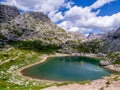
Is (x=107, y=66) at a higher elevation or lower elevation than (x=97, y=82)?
lower

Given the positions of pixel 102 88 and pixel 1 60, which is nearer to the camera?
pixel 102 88

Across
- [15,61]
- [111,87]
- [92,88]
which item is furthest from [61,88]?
[15,61]

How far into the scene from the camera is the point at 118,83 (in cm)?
3175

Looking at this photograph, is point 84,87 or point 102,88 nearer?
point 102,88

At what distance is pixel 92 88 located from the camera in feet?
102

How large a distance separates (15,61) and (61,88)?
161 m

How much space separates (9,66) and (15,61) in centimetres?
1796

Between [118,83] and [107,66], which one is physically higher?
[118,83]

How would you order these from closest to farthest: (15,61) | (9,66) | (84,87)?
1. (84,87)
2. (9,66)
3. (15,61)

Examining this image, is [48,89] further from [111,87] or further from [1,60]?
[1,60]

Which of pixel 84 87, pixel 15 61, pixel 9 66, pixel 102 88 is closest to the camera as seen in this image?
pixel 102 88

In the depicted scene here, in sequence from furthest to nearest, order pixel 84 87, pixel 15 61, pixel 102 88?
pixel 15 61, pixel 84 87, pixel 102 88

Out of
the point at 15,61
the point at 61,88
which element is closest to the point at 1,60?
the point at 15,61

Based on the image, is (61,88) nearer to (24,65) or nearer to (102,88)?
(102,88)
